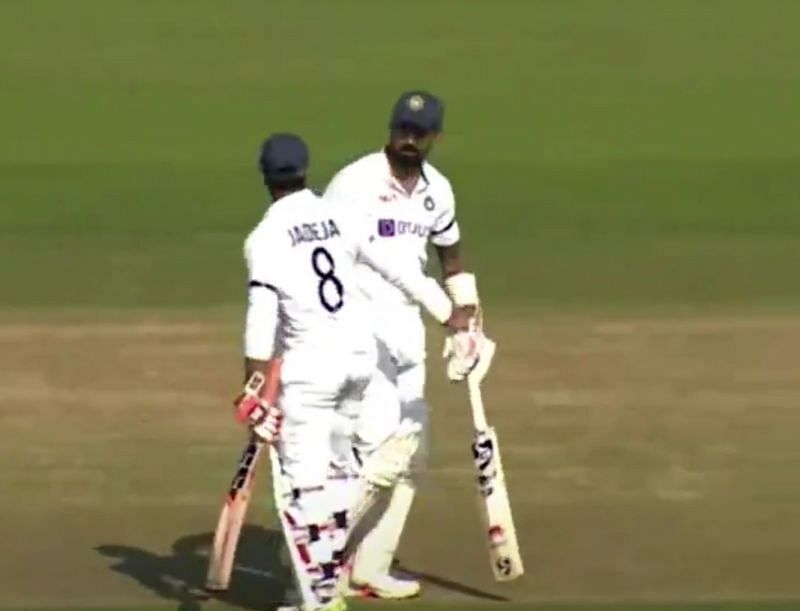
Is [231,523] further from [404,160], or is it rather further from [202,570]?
[404,160]

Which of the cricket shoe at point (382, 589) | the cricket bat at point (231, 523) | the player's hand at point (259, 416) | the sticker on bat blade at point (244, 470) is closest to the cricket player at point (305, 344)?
the player's hand at point (259, 416)

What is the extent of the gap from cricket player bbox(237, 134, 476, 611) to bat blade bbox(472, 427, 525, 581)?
36.3 inches

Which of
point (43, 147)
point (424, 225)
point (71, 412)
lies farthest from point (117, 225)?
point (424, 225)

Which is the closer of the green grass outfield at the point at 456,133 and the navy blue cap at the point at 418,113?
the navy blue cap at the point at 418,113

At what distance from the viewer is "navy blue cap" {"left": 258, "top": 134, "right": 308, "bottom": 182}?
8469mm

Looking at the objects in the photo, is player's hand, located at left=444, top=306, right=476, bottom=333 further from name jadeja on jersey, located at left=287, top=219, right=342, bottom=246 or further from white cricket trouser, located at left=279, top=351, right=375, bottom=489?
name jadeja on jersey, located at left=287, top=219, right=342, bottom=246

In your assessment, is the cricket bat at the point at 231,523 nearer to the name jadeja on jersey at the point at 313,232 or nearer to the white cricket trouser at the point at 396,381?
the white cricket trouser at the point at 396,381

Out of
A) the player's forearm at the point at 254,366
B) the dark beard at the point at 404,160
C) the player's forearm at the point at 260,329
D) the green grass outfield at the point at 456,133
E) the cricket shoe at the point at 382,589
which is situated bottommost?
the cricket shoe at the point at 382,589

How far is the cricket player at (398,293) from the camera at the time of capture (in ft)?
30.4

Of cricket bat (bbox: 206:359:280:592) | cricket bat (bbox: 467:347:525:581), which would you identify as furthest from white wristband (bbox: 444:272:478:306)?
cricket bat (bbox: 206:359:280:592)

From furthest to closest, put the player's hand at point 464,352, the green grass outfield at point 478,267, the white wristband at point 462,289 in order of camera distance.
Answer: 1. the green grass outfield at point 478,267
2. the white wristband at point 462,289
3. the player's hand at point 464,352

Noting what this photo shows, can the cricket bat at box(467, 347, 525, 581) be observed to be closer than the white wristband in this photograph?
Yes

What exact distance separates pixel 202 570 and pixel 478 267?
242 inches

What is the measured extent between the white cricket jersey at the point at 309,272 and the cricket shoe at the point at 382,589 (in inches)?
52.6
